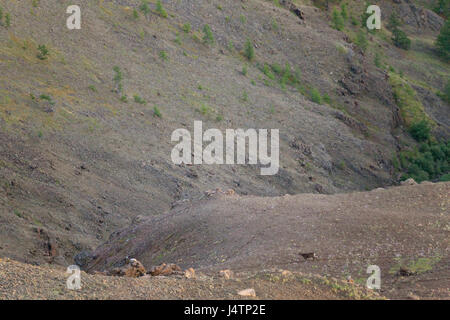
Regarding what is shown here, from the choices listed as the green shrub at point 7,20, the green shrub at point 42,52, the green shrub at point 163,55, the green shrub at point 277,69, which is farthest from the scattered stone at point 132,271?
the green shrub at point 277,69

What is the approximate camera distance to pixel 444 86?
186 ft

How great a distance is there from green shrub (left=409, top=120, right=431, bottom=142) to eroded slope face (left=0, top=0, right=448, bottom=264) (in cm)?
160

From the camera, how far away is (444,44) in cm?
6216

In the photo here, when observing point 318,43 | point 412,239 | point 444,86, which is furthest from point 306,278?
point 444,86

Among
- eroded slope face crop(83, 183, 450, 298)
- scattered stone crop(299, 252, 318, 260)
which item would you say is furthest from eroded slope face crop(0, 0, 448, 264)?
scattered stone crop(299, 252, 318, 260)

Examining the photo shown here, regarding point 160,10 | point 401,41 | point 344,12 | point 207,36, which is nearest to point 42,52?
point 160,10

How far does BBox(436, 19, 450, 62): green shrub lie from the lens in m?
62.0

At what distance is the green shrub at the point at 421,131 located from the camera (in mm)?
46844

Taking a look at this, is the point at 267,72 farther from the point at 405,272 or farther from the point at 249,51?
the point at 405,272

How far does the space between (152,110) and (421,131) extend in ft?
72.6

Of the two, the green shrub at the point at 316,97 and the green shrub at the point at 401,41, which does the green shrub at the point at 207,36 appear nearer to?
the green shrub at the point at 316,97

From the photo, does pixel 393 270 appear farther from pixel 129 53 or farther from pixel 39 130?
pixel 129 53

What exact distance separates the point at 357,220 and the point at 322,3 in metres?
48.6

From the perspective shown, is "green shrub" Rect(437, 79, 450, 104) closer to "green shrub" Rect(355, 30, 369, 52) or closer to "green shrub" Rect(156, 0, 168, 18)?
"green shrub" Rect(355, 30, 369, 52)
